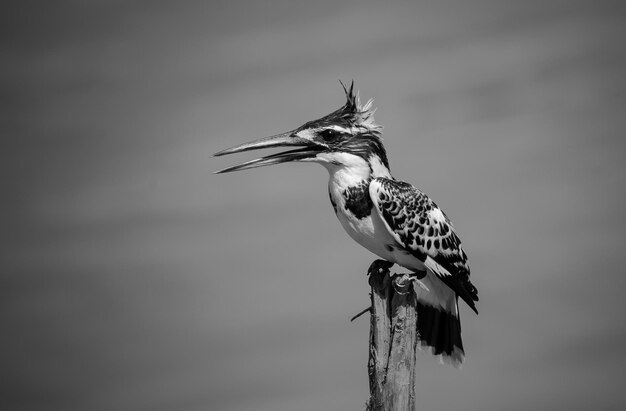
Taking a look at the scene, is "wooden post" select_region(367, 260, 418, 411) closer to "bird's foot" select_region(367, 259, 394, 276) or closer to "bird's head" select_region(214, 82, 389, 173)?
"bird's foot" select_region(367, 259, 394, 276)

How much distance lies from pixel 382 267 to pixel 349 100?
237cm

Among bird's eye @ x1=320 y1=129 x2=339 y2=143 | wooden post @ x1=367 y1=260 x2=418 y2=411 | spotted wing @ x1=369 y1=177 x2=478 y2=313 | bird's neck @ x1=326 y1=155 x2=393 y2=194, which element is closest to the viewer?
wooden post @ x1=367 y1=260 x2=418 y2=411

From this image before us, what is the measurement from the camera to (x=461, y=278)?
969cm

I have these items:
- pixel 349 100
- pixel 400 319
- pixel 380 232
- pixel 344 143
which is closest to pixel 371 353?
pixel 400 319

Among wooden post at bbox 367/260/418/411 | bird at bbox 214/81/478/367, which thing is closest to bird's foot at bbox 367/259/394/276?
bird at bbox 214/81/478/367

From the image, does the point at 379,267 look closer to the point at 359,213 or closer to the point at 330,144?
the point at 359,213

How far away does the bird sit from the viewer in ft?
30.4

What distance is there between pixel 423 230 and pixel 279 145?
7.25 ft

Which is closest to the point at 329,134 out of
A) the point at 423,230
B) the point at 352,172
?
the point at 352,172

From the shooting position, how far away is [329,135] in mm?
9688

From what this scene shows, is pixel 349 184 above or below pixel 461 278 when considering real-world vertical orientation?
above

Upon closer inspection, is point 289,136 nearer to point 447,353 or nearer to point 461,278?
point 461,278

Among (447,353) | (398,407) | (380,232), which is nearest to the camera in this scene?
(398,407)

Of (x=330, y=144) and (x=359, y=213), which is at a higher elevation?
(x=330, y=144)
